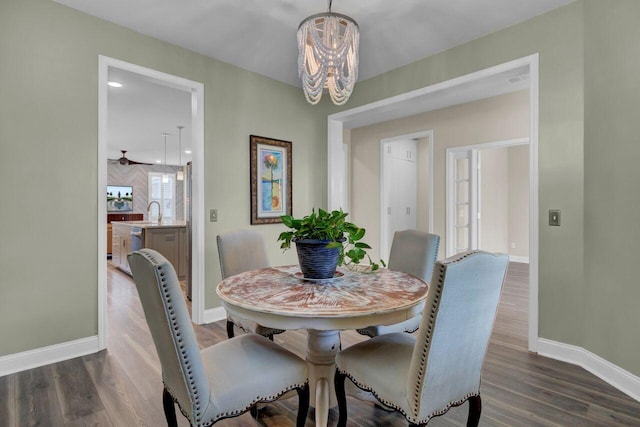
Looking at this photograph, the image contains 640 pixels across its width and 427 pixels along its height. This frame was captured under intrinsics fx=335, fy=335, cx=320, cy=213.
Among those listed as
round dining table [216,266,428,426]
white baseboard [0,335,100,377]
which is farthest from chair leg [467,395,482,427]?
white baseboard [0,335,100,377]

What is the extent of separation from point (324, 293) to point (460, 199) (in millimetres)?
4017

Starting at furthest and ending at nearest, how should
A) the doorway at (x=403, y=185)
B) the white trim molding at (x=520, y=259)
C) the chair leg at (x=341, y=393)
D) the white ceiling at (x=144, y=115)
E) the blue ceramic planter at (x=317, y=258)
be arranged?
the white trim molding at (x=520, y=259) < the doorway at (x=403, y=185) < the white ceiling at (x=144, y=115) < the blue ceramic planter at (x=317, y=258) < the chair leg at (x=341, y=393)

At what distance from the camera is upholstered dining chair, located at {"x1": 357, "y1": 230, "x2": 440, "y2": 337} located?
205 cm

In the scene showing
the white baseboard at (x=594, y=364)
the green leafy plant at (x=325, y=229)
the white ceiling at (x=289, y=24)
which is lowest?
the white baseboard at (x=594, y=364)

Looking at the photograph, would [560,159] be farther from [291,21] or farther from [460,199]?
[460,199]

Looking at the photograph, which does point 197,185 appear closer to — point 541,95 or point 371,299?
point 371,299

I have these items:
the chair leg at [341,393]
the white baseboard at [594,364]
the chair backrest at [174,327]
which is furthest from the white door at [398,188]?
the chair backrest at [174,327]

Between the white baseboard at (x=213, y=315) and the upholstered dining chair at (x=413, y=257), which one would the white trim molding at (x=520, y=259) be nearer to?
the upholstered dining chair at (x=413, y=257)

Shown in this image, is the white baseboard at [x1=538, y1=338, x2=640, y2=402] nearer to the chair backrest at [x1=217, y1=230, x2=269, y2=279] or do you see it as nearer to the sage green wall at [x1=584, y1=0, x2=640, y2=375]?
the sage green wall at [x1=584, y1=0, x2=640, y2=375]

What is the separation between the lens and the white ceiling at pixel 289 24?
8.11ft

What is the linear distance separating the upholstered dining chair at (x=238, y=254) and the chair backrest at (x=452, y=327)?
118 cm

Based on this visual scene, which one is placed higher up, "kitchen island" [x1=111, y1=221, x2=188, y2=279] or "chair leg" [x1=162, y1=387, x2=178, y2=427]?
"kitchen island" [x1=111, y1=221, x2=188, y2=279]

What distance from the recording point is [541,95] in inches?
99.8

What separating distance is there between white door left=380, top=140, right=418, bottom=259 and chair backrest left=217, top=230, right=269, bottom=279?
357cm
